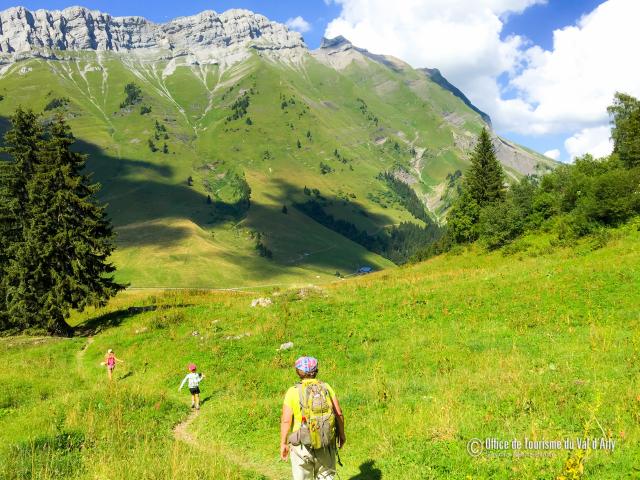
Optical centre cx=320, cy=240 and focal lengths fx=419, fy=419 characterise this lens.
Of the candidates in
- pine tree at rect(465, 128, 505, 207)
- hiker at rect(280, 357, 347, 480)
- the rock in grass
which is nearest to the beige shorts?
hiker at rect(280, 357, 347, 480)

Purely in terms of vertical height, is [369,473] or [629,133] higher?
[629,133]

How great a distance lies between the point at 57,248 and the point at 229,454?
1067 inches

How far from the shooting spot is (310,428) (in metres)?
7.13

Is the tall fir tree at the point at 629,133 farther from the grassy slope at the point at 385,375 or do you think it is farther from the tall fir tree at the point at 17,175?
the tall fir tree at the point at 17,175

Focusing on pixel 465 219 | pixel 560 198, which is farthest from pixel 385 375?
pixel 465 219

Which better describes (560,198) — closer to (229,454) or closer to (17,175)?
(229,454)

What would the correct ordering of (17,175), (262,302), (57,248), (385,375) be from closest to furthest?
(385,375) → (262,302) → (57,248) → (17,175)

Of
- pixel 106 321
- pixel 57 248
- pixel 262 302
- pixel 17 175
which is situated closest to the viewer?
pixel 262 302

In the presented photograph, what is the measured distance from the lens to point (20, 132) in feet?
108

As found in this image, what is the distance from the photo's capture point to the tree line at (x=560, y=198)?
3578 cm

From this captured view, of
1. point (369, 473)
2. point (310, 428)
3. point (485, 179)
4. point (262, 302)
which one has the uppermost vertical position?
point (485, 179)

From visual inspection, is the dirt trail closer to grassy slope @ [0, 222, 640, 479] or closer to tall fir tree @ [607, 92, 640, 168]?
grassy slope @ [0, 222, 640, 479]

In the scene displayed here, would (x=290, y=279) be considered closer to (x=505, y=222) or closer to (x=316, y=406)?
(x=505, y=222)

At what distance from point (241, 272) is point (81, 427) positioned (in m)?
147
